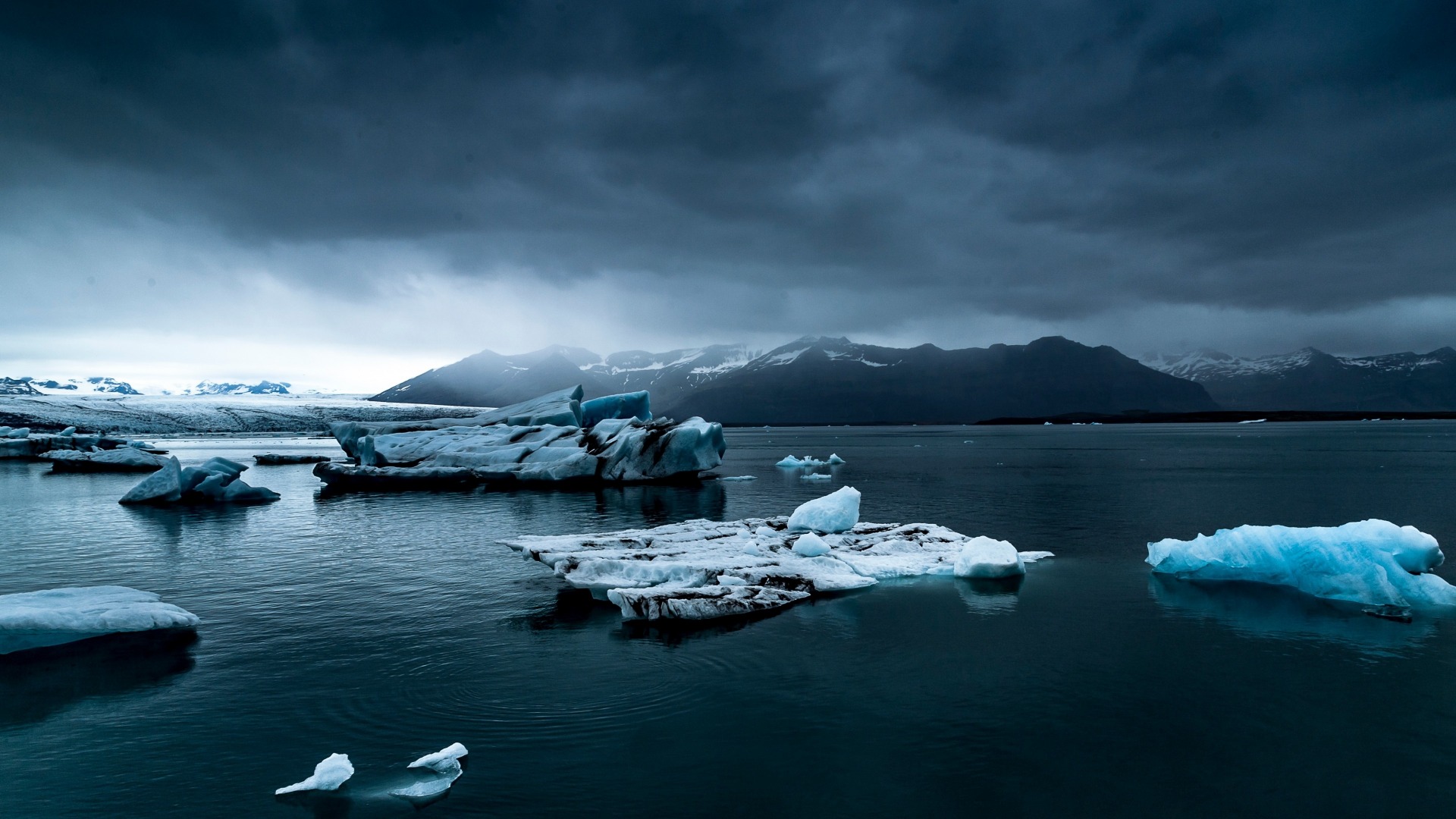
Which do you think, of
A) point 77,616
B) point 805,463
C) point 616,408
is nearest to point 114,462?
point 616,408

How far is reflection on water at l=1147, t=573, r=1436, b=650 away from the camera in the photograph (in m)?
12.8

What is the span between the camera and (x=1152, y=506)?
30.4 meters

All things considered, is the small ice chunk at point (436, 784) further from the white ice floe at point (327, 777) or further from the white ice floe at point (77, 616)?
the white ice floe at point (77, 616)

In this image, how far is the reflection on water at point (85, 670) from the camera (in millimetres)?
10094

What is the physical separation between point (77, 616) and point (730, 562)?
41.0ft

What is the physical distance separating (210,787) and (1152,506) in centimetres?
3325

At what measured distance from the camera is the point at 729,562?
1695 centimetres

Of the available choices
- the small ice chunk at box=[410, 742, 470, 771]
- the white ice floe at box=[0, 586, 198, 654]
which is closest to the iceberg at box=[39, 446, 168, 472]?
the white ice floe at box=[0, 586, 198, 654]

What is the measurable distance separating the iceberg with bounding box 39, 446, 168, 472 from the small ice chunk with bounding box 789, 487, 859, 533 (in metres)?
55.0

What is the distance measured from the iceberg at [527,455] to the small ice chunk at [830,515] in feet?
70.5

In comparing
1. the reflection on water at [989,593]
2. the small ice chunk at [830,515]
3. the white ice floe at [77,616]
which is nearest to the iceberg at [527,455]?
the small ice chunk at [830,515]

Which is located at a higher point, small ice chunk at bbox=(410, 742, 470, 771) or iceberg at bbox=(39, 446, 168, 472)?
iceberg at bbox=(39, 446, 168, 472)

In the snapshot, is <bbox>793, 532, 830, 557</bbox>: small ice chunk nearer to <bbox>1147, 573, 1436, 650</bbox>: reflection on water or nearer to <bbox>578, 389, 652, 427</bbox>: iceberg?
<bbox>1147, 573, 1436, 650</bbox>: reflection on water

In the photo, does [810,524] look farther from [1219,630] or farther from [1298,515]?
[1298,515]
